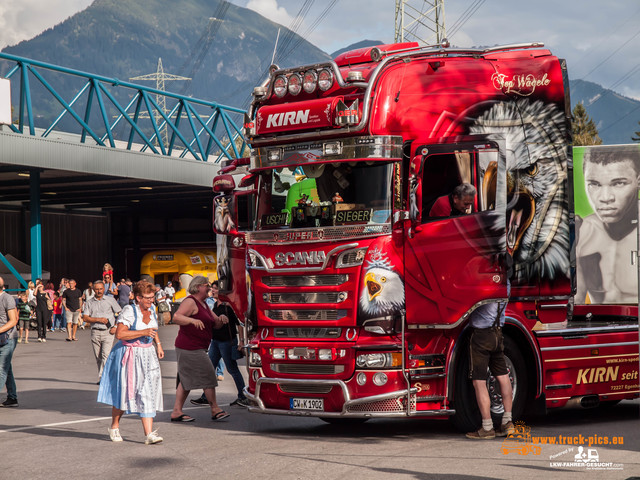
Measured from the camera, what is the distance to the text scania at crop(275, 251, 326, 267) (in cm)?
1012

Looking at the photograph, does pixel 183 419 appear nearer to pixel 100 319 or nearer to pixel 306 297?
pixel 306 297

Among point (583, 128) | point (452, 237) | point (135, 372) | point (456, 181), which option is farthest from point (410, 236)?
point (583, 128)

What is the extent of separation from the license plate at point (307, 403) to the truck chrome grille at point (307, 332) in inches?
26.9

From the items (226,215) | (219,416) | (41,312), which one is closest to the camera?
(226,215)

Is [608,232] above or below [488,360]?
above

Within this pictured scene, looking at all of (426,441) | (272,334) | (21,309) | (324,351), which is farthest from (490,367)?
(21,309)

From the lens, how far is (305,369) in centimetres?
1027

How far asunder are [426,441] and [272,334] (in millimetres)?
2046

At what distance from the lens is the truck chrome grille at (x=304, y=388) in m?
10.1

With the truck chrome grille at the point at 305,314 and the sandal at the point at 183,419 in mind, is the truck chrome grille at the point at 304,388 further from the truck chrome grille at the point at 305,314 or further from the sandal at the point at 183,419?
the sandal at the point at 183,419

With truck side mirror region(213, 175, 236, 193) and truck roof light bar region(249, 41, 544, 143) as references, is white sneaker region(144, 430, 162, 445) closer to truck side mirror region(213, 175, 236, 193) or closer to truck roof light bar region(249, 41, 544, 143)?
truck side mirror region(213, 175, 236, 193)

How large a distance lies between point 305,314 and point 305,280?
1.20ft

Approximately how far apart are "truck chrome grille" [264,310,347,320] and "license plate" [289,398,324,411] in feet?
2.89

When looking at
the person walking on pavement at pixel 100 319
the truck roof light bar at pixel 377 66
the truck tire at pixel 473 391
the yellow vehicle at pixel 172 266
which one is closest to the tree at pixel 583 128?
the yellow vehicle at pixel 172 266
